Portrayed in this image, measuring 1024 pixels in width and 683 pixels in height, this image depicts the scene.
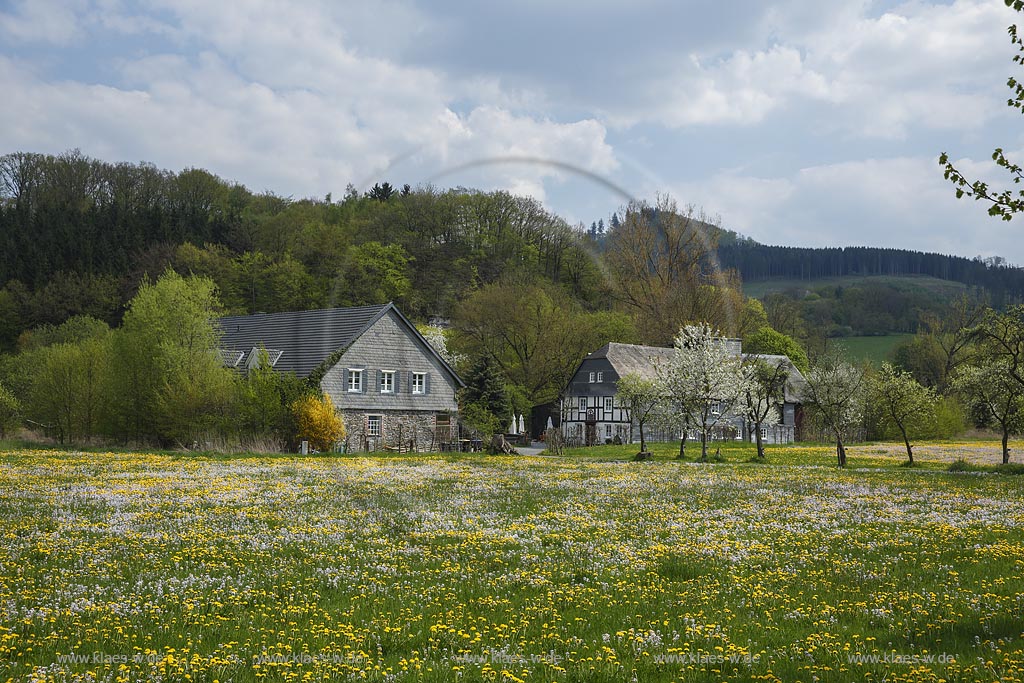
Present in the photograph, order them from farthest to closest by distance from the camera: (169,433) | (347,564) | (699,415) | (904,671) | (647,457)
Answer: (699,415) → (647,457) → (169,433) → (347,564) → (904,671)

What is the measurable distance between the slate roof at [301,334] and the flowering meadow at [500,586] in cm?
3771

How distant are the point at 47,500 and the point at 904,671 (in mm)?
23397

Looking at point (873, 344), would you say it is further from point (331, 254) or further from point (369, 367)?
point (369, 367)

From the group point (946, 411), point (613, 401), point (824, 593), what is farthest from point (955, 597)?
point (946, 411)

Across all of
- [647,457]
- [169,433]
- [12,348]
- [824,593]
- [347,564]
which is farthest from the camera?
[12,348]

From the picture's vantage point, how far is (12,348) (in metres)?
101

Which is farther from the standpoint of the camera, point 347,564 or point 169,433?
point 169,433

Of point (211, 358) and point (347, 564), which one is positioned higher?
point (211, 358)

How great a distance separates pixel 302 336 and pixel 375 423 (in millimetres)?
9647

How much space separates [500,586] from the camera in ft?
48.8

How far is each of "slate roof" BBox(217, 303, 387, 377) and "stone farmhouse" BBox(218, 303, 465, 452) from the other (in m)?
0.08

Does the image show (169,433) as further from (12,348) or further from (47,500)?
(12,348)

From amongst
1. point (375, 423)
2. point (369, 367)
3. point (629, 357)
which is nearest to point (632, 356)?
point (629, 357)

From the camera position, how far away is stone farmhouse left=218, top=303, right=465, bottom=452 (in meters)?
66.3
